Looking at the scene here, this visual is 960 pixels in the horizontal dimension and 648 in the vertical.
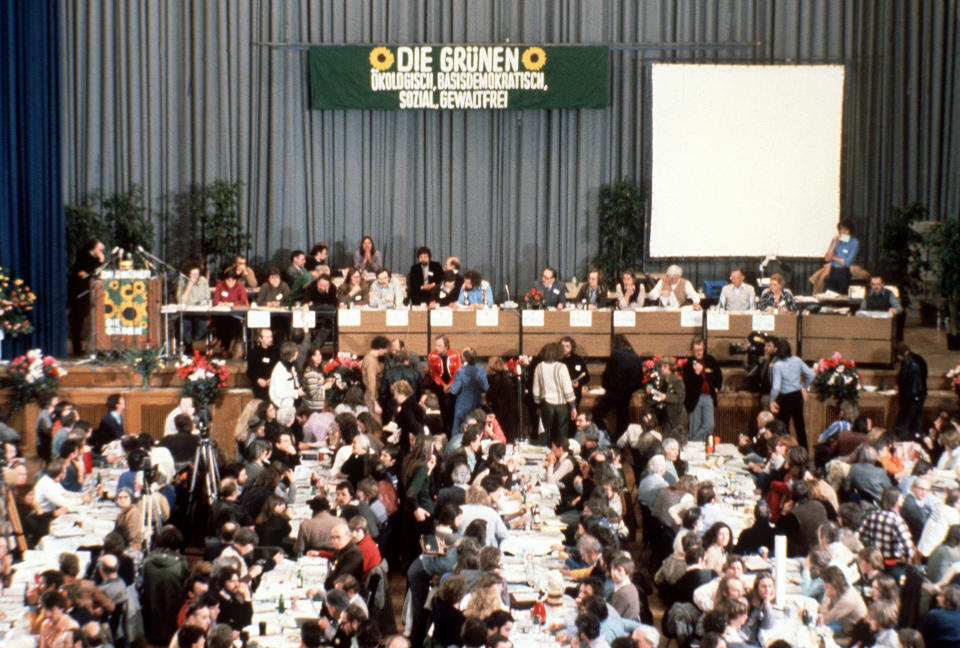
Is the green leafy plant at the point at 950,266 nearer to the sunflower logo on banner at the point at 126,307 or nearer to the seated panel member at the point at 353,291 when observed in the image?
the seated panel member at the point at 353,291

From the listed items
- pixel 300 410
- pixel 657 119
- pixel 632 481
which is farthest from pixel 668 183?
pixel 300 410

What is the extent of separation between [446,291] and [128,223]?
525 cm

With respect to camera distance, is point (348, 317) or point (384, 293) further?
point (384, 293)

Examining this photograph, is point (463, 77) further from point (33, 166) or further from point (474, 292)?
point (33, 166)

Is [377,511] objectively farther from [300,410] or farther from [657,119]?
[657,119]

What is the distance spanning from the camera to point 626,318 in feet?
49.9

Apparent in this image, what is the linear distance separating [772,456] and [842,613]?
2.99 m

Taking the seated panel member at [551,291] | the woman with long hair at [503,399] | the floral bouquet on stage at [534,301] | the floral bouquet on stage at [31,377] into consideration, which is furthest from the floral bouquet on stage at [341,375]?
the floral bouquet on stage at [31,377]

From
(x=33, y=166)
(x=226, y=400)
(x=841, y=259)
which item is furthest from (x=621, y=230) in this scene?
(x=33, y=166)

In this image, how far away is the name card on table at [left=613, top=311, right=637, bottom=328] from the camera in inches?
598

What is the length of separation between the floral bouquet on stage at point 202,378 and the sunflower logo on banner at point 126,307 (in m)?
1.17

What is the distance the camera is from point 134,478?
10.9 metres

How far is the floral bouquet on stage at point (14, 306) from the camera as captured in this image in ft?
52.7

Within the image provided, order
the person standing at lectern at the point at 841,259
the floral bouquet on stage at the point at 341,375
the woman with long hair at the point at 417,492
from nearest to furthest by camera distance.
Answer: the woman with long hair at the point at 417,492 → the floral bouquet on stage at the point at 341,375 → the person standing at lectern at the point at 841,259
